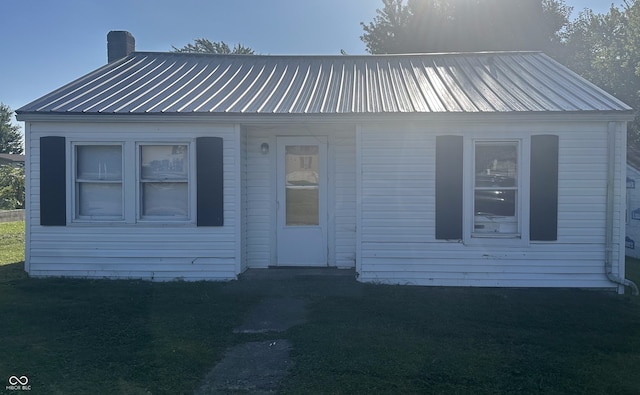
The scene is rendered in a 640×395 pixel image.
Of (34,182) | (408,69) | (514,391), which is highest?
(408,69)

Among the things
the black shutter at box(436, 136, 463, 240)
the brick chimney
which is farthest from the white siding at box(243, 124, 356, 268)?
the brick chimney

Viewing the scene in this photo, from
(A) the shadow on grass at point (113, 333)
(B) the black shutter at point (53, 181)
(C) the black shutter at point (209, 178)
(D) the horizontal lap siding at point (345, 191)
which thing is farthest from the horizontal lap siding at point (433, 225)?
(B) the black shutter at point (53, 181)

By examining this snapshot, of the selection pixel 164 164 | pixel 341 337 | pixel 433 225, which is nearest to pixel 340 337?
pixel 341 337

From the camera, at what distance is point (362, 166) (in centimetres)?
797

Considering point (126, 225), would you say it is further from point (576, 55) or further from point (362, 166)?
point (576, 55)

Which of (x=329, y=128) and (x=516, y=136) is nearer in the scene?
(x=516, y=136)

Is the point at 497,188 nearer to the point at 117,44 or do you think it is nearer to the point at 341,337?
the point at 341,337

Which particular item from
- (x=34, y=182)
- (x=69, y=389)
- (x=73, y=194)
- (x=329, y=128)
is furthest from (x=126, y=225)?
(x=69, y=389)

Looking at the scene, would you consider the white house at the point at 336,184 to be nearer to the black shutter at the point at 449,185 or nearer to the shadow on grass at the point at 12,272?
the black shutter at the point at 449,185

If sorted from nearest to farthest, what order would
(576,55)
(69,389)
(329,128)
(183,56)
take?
(69,389), (329,128), (183,56), (576,55)

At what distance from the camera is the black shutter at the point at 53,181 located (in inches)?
318

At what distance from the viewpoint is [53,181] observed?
8094mm

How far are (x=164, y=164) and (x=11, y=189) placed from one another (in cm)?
1538

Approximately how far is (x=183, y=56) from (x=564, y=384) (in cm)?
981
